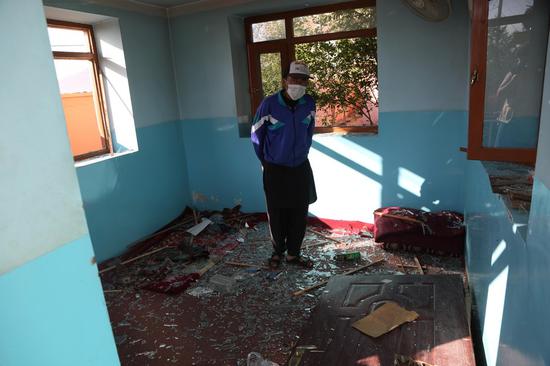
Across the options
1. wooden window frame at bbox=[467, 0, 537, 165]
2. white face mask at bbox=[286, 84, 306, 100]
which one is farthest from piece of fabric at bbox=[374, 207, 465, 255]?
wooden window frame at bbox=[467, 0, 537, 165]

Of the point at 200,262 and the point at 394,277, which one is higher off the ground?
the point at 394,277

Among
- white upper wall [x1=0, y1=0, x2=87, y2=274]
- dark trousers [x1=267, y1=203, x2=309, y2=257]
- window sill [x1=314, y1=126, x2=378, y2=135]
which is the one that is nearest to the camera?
white upper wall [x1=0, y1=0, x2=87, y2=274]

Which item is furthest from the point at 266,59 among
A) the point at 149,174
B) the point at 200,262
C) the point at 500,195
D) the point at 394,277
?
the point at 500,195

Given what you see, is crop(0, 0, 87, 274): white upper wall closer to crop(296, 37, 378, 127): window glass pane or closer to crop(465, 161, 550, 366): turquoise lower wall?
crop(465, 161, 550, 366): turquoise lower wall

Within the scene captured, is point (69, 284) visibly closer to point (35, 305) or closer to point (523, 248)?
point (35, 305)

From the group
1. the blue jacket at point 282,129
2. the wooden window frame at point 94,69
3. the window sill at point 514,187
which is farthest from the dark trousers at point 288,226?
the wooden window frame at point 94,69

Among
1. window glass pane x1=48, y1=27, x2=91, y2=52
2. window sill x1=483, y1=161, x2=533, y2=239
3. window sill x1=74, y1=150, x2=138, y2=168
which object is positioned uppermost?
window glass pane x1=48, y1=27, x2=91, y2=52

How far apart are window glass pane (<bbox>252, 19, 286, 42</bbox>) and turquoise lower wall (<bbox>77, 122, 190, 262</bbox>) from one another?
150 cm

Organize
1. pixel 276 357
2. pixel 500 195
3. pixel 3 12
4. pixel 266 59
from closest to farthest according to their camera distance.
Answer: pixel 3 12 → pixel 500 195 → pixel 276 357 → pixel 266 59

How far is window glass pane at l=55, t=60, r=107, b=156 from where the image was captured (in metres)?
4.01

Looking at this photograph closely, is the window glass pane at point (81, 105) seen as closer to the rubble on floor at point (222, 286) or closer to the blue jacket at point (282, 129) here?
the rubble on floor at point (222, 286)

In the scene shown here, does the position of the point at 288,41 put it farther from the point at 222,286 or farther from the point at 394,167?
the point at 222,286

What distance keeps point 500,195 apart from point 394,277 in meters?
1.01

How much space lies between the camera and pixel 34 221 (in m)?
0.99
